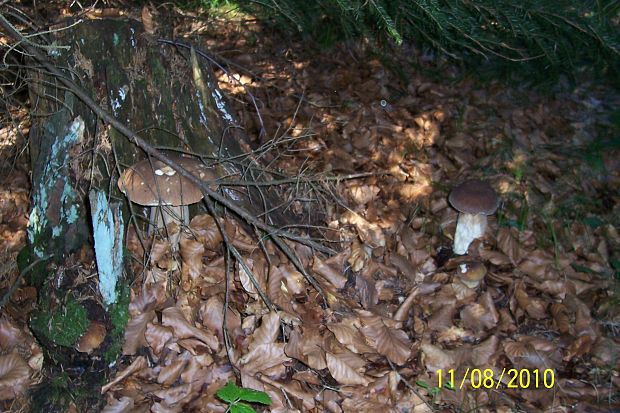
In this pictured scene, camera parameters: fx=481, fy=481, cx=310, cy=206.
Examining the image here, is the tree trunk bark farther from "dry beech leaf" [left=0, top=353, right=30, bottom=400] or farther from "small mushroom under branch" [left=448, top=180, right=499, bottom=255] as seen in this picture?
"small mushroom under branch" [left=448, top=180, right=499, bottom=255]

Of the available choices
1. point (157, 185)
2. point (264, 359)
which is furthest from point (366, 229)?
point (157, 185)

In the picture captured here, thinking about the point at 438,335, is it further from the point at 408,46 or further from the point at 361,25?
the point at 408,46

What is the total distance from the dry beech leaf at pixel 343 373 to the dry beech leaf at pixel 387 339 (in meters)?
0.27

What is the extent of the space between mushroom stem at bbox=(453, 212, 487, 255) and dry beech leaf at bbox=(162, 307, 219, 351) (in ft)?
7.04

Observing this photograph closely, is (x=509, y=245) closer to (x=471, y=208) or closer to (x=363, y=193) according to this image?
(x=471, y=208)

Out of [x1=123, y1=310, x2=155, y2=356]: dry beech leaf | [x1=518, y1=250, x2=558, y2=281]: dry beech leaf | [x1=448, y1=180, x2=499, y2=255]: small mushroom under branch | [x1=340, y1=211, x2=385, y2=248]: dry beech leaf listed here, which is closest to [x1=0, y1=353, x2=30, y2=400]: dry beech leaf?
[x1=123, y1=310, x2=155, y2=356]: dry beech leaf

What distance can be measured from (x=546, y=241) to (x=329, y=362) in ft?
7.92

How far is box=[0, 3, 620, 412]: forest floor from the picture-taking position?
114 inches

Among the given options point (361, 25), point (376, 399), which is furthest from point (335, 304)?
point (361, 25)

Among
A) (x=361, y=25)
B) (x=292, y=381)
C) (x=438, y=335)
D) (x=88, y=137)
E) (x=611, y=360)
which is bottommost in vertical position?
(x=611, y=360)

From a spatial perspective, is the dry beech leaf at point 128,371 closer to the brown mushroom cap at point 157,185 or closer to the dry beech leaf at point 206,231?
the dry beech leaf at point 206,231

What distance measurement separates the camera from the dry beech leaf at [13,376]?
2.81 metres

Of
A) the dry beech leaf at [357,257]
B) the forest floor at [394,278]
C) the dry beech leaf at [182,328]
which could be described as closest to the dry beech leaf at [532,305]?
the forest floor at [394,278]

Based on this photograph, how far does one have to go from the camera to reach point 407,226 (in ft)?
13.5
